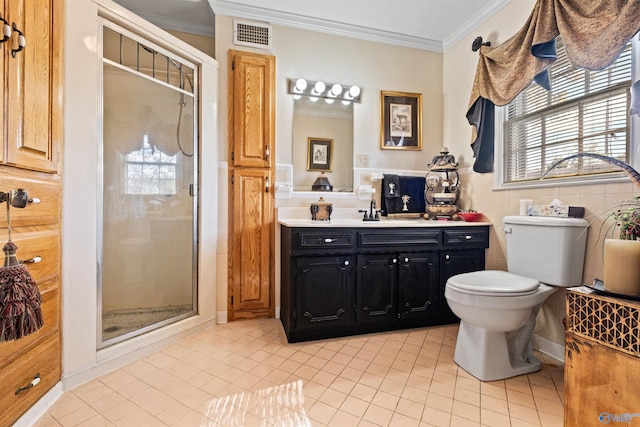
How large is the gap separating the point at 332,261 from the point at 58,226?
1.49 metres

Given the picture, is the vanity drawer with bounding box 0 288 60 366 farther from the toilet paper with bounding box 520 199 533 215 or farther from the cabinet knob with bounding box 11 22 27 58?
the toilet paper with bounding box 520 199 533 215

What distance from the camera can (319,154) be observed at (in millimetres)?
2465

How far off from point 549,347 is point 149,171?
3058 mm

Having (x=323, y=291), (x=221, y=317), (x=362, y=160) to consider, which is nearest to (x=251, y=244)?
(x=221, y=317)

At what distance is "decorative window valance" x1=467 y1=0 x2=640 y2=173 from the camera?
4.34ft

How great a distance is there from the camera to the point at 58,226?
135 centimetres

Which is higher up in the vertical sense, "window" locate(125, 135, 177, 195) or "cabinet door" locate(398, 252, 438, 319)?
"window" locate(125, 135, 177, 195)

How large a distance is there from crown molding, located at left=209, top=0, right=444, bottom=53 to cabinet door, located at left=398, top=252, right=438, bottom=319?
200 centimetres

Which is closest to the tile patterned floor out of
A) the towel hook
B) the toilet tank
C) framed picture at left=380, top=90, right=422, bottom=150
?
the toilet tank

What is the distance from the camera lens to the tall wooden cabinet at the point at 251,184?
225 cm

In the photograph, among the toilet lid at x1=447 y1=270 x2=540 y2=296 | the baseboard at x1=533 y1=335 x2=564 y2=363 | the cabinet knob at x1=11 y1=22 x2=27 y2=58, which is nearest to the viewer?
the cabinet knob at x1=11 y1=22 x2=27 y2=58

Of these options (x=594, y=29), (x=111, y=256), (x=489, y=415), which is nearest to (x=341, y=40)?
(x=594, y=29)

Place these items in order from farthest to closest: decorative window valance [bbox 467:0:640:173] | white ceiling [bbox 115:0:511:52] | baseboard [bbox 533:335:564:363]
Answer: white ceiling [bbox 115:0:511:52]
baseboard [bbox 533:335:564:363]
decorative window valance [bbox 467:0:640:173]

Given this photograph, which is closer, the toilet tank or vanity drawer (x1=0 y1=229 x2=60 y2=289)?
vanity drawer (x1=0 y1=229 x2=60 y2=289)
